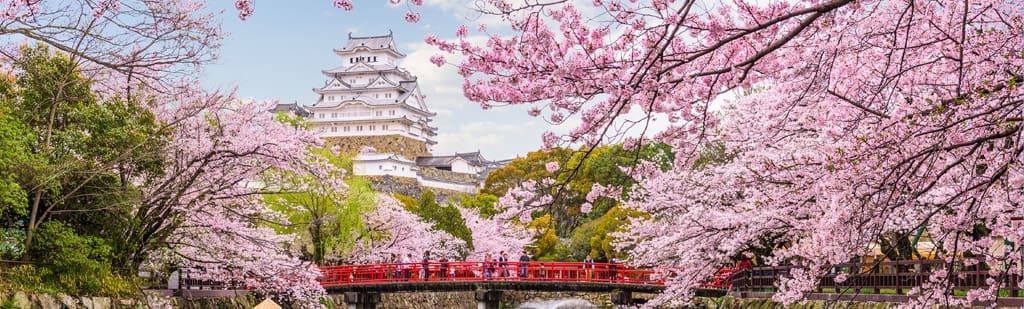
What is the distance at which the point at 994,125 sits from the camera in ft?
20.2

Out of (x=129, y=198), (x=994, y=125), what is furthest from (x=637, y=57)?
(x=129, y=198)

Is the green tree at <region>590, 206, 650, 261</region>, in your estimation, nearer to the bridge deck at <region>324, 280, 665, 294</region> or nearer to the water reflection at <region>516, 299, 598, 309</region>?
the water reflection at <region>516, 299, 598, 309</region>

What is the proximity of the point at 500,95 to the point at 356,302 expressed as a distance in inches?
792

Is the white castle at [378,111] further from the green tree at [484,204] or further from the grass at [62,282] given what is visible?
the grass at [62,282]

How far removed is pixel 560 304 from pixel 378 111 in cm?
4040

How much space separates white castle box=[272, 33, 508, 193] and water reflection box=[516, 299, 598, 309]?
32625 mm

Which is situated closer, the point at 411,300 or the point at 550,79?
the point at 550,79

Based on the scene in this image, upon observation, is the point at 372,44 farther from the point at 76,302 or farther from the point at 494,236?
the point at 76,302

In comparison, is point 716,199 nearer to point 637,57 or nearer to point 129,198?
point 129,198

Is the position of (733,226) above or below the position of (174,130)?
below

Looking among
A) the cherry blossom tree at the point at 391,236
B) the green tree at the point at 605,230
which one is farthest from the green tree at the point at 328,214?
the green tree at the point at 605,230

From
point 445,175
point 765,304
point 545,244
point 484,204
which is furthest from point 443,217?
point 445,175

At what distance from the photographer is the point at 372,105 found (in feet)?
234

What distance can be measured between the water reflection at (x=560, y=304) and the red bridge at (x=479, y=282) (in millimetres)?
7064
